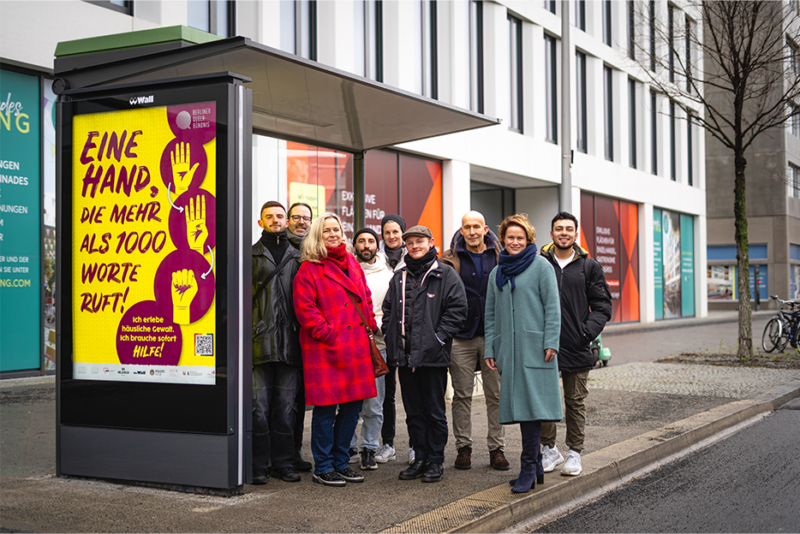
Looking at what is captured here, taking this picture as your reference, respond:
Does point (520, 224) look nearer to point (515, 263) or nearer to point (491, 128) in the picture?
point (515, 263)

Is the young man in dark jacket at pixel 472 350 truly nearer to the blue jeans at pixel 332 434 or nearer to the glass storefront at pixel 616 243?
the blue jeans at pixel 332 434

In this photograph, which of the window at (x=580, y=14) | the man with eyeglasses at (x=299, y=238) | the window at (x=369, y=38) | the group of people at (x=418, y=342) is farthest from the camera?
the window at (x=580, y=14)

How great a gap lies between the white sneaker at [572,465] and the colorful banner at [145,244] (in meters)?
2.70


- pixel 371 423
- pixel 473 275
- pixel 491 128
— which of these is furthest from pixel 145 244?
pixel 491 128

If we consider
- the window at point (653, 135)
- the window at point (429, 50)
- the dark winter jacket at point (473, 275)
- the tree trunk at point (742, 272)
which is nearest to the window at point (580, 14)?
the window at point (653, 135)

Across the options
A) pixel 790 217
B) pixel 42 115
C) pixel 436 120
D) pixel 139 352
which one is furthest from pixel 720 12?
pixel 790 217

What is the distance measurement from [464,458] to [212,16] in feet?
33.8

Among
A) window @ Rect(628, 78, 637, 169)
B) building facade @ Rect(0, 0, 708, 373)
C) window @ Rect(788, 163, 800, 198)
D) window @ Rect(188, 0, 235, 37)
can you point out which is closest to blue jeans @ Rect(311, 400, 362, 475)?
building facade @ Rect(0, 0, 708, 373)

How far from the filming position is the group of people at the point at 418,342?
17.8 feet

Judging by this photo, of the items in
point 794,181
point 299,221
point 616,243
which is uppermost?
point 794,181

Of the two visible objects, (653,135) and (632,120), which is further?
(653,135)

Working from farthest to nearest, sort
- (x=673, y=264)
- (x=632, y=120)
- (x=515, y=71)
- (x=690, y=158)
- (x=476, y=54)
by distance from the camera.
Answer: (x=690, y=158) → (x=673, y=264) → (x=632, y=120) → (x=515, y=71) → (x=476, y=54)

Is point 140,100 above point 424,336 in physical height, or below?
above

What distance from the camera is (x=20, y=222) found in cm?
1091
